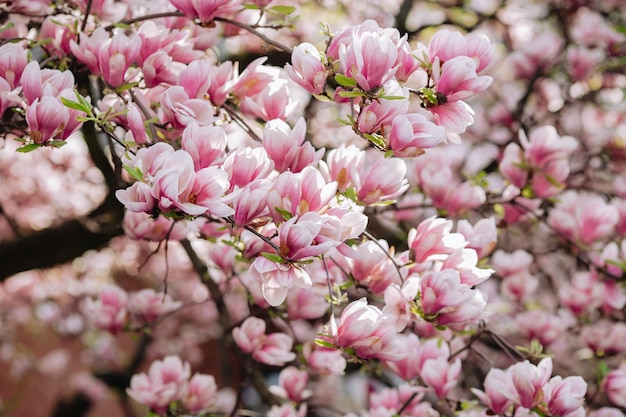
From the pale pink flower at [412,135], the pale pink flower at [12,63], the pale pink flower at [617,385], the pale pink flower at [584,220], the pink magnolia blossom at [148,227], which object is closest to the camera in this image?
the pale pink flower at [412,135]

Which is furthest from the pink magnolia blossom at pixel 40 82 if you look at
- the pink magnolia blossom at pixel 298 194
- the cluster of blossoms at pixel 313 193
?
the pink magnolia blossom at pixel 298 194

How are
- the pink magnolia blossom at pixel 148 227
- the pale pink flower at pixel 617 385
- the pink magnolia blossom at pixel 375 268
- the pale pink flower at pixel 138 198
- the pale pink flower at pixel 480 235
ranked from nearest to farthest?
the pale pink flower at pixel 138 198 → the pink magnolia blossom at pixel 375 268 → the pale pink flower at pixel 480 235 → the pink magnolia blossom at pixel 148 227 → the pale pink flower at pixel 617 385

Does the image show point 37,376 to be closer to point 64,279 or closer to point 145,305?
point 64,279

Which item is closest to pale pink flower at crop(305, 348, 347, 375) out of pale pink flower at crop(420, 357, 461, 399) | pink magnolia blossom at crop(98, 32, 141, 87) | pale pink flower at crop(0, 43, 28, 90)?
pale pink flower at crop(420, 357, 461, 399)

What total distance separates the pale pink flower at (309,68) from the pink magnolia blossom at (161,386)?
1.01 meters

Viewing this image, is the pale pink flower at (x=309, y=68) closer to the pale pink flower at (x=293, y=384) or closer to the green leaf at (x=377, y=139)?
the green leaf at (x=377, y=139)

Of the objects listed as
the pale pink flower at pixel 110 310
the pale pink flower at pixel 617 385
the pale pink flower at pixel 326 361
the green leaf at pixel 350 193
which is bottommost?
the pale pink flower at pixel 110 310

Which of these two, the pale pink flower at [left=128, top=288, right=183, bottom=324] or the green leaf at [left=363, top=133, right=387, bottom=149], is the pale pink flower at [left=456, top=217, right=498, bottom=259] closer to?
the green leaf at [left=363, top=133, right=387, bottom=149]

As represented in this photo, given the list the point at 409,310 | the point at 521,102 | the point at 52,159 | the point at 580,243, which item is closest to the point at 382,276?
the point at 409,310

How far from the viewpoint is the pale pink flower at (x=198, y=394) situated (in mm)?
1708

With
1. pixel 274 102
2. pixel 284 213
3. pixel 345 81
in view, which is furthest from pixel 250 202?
pixel 274 102

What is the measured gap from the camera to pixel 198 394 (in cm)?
171

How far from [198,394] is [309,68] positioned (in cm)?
109

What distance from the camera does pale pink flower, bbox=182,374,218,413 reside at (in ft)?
5.60
